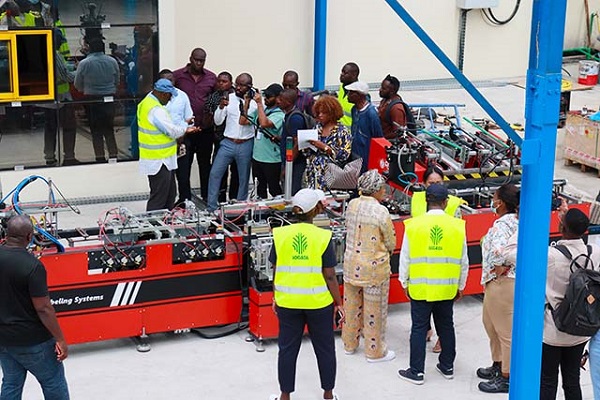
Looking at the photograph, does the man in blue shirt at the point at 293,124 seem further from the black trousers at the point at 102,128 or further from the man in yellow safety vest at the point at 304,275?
the man in yellow safety vest at the point at 304,275

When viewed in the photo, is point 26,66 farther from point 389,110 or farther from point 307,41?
point 307,41

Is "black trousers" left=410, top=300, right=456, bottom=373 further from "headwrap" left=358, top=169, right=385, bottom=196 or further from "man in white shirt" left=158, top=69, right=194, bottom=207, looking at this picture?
"man in white shirt" left=158, top=69, right=194, bottom=207

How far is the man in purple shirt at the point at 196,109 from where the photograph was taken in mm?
12227

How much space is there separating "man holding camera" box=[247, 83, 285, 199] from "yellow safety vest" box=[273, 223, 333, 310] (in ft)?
12.5

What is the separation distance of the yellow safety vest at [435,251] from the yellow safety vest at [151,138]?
3.51m

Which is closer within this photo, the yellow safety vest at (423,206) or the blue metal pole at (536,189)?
the blue metal pole at (536,189)

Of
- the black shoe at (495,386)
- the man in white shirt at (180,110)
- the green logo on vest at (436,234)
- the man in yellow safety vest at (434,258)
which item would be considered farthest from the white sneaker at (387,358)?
the man in white shirt at (180,110)

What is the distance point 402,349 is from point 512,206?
175cm

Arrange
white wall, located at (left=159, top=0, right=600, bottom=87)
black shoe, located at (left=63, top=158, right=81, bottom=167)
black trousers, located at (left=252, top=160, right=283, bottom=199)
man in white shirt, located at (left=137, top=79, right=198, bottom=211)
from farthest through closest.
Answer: white wall, located at (left=159, top=0, right=600, bottom=87)
black shoe, located at (left=63, top=158, right=81, bottom=167)
black trousers, located at (left=252, top=160, right=283, bottom=199)
man in white shirt, located at (left=137, top=79, right=198, bottom=211)

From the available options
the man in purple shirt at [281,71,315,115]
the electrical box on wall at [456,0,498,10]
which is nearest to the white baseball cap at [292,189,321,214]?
the man in purple shirt at [281,71,315,115]

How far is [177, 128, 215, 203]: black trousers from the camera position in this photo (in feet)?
40.1

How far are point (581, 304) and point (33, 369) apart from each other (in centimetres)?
344

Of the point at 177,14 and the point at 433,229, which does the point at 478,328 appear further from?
the point at 177,14

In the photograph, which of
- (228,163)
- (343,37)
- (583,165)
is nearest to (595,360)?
(228,163)
